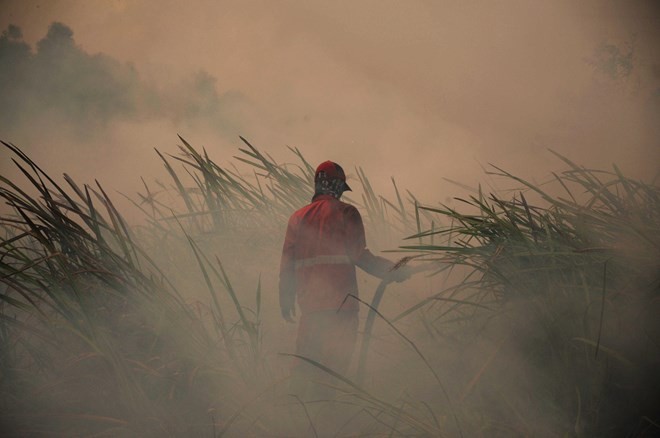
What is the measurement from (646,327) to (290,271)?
1770mm

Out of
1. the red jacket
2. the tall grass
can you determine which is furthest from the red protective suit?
the tall grass

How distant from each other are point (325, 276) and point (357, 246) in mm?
254

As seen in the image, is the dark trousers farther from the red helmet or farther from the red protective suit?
the red helmet

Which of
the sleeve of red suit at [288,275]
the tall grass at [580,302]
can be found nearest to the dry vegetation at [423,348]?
the tall grass at [580,302]

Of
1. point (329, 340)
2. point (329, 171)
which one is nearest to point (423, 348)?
point (329, 340)

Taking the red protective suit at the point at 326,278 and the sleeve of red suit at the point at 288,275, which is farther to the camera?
the sleeve of red suit at the point at 288,275

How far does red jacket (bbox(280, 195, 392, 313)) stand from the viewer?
9.29 ft

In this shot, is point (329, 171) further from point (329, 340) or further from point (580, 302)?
point (580, 302)

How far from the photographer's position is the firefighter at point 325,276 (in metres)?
2.82

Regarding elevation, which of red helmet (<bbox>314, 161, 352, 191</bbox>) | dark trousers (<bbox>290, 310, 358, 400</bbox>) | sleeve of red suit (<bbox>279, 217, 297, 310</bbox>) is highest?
red helmet (<bbox>314, 161, 352, 191</bbox>)

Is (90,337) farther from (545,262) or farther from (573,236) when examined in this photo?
(573,236)

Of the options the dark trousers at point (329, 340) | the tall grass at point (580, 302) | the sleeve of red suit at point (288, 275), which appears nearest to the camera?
the tall grass at point (580, 302)

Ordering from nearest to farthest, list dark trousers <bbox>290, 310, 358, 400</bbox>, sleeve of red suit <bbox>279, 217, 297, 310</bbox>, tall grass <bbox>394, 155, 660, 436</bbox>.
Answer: tall grass <bbox>394, 155, 660, 436</bbox> < dark trousers <bbox>290, 310, 358, 400</bbox> < sleeve of red suit <bbox>279, 217, 297, 310</bbox>

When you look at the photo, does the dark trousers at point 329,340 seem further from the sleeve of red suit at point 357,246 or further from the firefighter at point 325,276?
the sleeve of red suit at point 357,246
